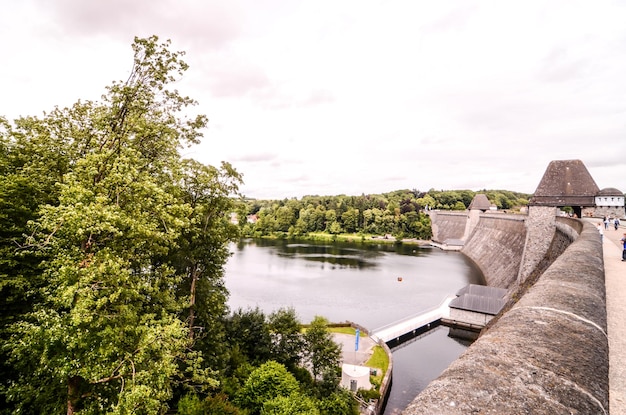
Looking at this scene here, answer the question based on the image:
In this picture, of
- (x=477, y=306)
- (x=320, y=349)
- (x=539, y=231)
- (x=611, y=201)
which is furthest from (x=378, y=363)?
(x=611, y=201)

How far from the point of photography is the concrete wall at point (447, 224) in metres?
81.9

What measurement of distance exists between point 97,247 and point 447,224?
92298mm

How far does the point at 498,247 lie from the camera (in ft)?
160

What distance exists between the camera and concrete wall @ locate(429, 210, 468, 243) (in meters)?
81.9

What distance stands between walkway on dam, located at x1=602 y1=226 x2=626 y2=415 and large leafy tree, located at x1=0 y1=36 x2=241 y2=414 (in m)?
7.52

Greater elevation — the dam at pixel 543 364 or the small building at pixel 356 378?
the dam at pixel 543 364

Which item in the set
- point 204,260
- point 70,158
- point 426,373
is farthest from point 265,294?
point 70,158

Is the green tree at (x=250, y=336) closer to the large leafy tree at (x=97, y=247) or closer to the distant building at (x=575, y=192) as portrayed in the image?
the large leafy tree at (x=97, y=247)

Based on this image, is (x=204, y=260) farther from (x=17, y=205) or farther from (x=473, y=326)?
(x=473, y=326)

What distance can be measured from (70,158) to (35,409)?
7.23m

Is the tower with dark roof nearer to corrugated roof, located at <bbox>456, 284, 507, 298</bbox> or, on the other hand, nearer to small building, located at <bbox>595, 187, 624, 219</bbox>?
small building, located at <bbox>595, 187, 624, 219</bbox>

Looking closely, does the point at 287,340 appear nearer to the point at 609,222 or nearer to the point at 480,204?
the point at 609,222

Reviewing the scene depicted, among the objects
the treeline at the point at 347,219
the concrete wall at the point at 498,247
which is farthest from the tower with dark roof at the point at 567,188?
the treeline at the point at 347,219

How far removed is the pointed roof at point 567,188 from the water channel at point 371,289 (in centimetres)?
1327
